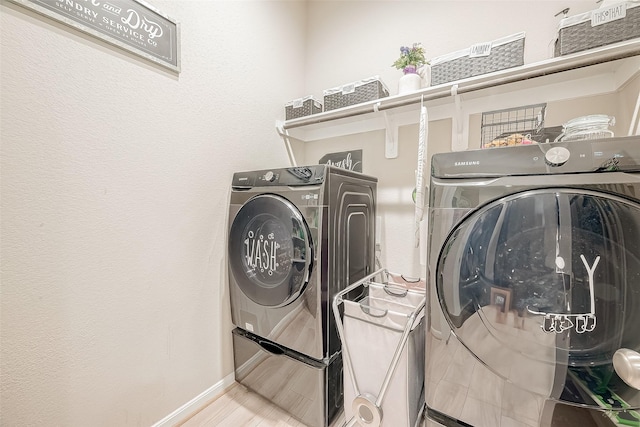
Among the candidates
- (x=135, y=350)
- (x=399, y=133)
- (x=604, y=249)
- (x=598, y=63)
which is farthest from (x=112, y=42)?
(x=598, y=63)

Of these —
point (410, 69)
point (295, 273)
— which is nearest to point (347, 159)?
point (410, 69)

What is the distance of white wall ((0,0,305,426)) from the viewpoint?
92 centimetres

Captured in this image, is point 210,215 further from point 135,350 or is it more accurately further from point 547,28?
point 547,28

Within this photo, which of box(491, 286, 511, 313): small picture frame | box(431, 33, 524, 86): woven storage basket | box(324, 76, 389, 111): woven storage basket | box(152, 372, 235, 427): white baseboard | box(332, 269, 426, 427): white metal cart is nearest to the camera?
box(491, 286, 511, 313): small picture frame

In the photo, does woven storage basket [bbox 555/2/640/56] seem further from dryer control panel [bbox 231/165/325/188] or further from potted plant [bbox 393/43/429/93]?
dryer control panel [bbox 231/165/325/188]

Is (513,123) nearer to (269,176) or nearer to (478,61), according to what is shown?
(478,61)

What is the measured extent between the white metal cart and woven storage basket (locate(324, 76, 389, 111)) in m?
1.25

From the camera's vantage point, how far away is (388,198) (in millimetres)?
1844

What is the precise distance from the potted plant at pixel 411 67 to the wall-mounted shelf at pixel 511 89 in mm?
104

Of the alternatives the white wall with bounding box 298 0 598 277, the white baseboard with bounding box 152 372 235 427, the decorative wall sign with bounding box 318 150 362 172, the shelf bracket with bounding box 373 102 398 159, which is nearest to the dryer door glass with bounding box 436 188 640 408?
the white wall with bounding box 298 0 598 277

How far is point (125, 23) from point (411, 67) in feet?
4.89

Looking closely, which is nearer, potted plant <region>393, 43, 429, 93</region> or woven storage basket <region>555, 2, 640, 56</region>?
woven storage basket <region>555, 2, 640, 56</region>

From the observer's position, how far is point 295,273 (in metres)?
1.26

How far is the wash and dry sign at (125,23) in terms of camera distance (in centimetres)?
98
